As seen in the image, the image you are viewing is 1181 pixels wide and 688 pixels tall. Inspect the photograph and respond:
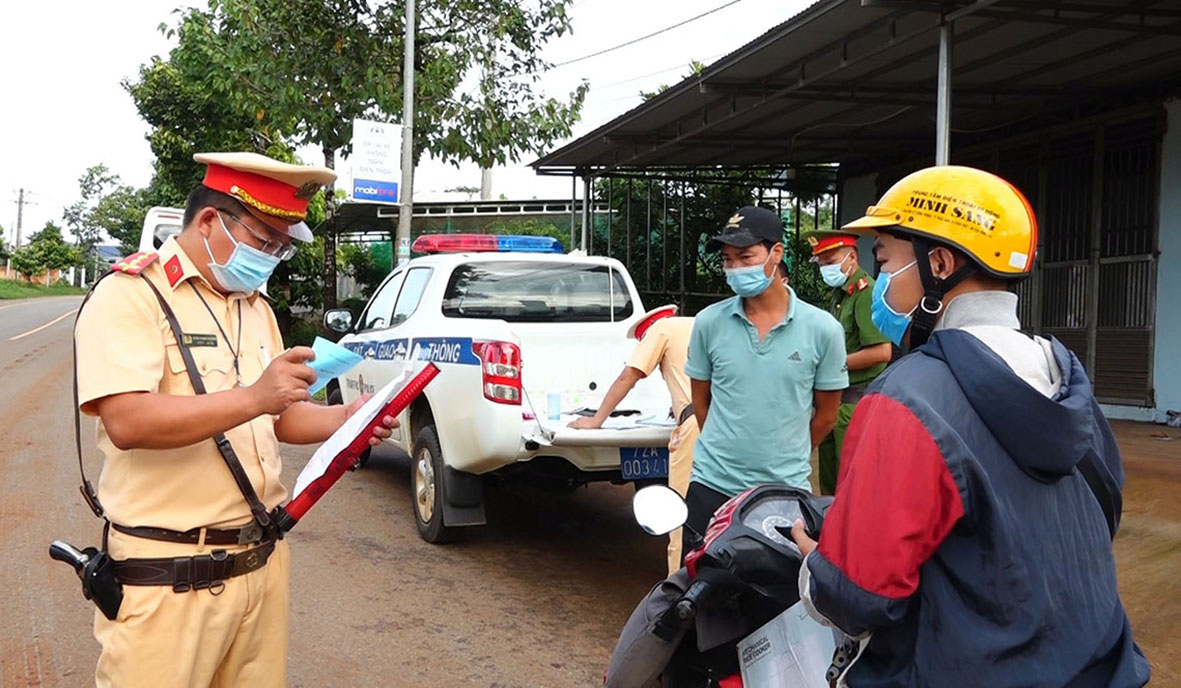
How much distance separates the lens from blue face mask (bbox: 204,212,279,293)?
2416 mm

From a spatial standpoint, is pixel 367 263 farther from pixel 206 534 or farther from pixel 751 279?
pixel 206 534

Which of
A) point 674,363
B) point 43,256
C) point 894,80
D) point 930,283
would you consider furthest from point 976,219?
point 43,256

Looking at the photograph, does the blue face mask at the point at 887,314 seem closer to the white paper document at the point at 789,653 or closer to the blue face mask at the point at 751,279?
the white paper document at the point at 789,653

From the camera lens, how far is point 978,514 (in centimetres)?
160

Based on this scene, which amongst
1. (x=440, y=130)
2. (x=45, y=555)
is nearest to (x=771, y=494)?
(x=45, y=555)

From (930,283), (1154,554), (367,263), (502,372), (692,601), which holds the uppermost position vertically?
(367,263)

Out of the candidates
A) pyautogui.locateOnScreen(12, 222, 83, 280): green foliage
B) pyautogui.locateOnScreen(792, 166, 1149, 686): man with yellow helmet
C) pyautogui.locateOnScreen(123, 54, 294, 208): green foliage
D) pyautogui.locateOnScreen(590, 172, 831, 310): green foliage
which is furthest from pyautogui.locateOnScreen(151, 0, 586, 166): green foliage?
pyautogui.locateOnScreen(12, 222, 83, 280): green foliage

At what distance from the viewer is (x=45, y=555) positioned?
5.91 metres

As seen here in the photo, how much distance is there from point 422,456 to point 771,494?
4407mm

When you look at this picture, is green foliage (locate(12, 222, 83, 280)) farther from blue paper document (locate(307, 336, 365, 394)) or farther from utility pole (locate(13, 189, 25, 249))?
blue paper document (locate(307, 336, 365, 394))

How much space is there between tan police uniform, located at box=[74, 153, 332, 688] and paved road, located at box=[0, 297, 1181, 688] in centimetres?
204

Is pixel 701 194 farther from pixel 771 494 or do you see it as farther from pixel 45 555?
pixel 771 494

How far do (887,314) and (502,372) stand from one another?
3.62 meters

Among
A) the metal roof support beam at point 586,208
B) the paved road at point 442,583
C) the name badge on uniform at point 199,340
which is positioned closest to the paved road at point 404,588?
the paved road at point 442,583
